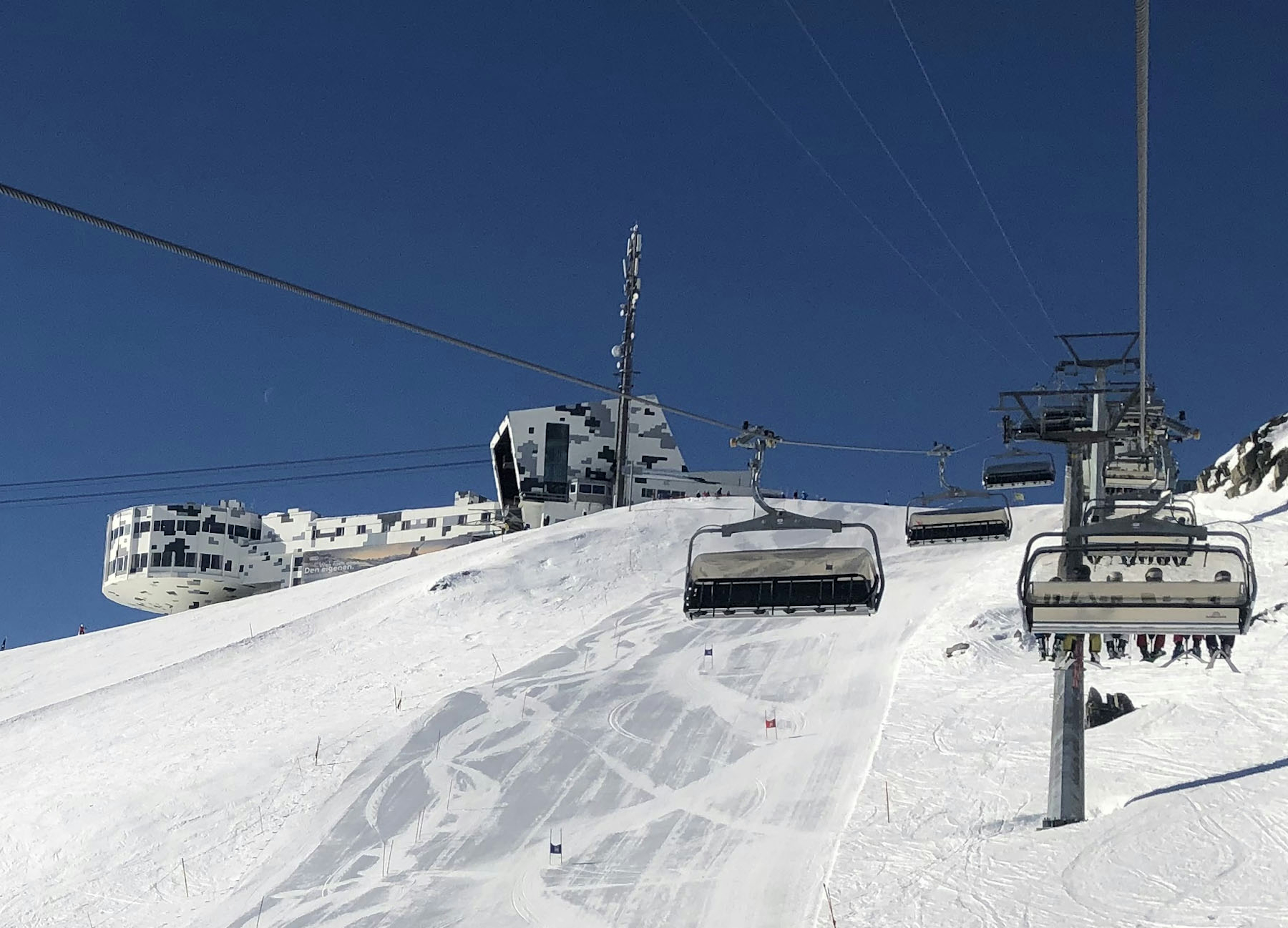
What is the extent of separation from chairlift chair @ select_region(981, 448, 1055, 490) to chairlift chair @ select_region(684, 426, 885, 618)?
1509 cm

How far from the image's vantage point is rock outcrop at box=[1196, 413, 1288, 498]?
154 feet

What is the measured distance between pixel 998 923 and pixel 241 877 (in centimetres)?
1214

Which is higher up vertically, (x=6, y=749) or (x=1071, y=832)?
(x=1071, y=832)

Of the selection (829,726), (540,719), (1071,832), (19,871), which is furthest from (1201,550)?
(19,871)

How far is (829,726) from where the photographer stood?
26641mm

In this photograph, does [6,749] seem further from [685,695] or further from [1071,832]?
[1071,832]

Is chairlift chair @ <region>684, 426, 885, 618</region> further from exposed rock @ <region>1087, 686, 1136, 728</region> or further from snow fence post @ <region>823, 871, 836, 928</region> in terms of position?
exposed rock @ <region>1087, 686, 1136, 728</region>

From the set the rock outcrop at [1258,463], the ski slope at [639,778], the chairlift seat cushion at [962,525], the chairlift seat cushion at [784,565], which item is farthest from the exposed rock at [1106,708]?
the rock outcrop at [1258,463]

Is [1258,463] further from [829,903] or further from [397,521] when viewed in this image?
[397,521]

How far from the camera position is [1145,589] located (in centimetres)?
1041

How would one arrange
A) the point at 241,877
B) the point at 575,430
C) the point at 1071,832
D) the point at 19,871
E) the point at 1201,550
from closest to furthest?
the point at 1201,550 → the point at 1071,832 → the point at 241,877 → the point at 19,871 → the point at 575,430

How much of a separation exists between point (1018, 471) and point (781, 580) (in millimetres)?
16013

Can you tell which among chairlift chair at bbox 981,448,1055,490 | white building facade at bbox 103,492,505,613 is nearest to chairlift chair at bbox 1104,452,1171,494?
chairlift chair at bbox 981,448,1055,490

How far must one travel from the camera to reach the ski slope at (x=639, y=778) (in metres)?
18.0
